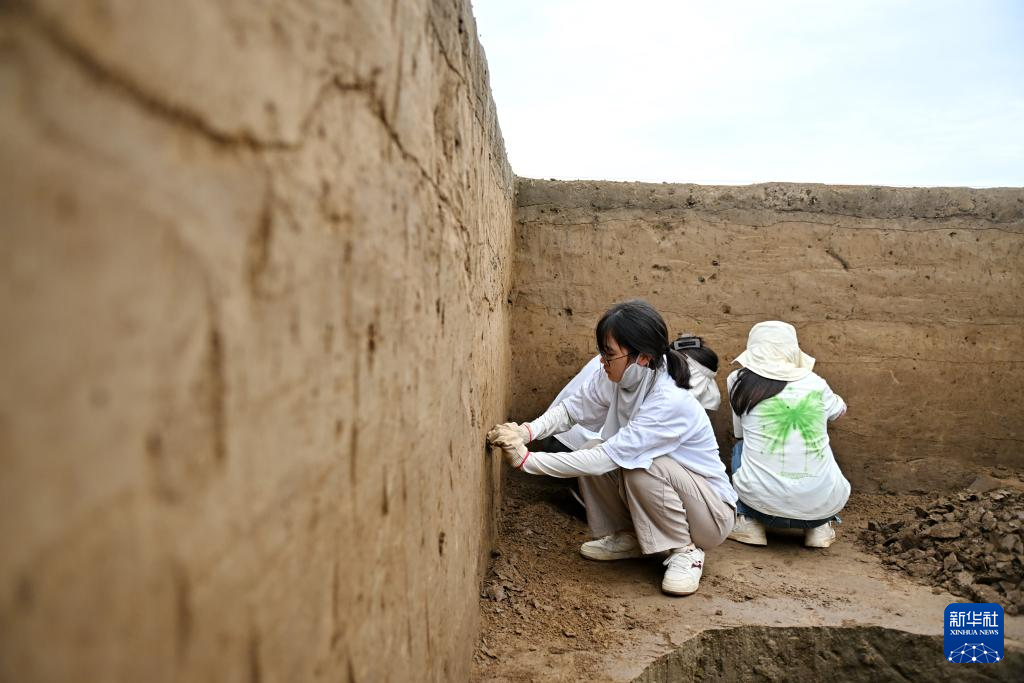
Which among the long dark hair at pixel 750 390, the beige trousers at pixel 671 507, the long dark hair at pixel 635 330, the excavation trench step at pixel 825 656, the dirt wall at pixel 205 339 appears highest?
the dirt wall at pixel 205 339

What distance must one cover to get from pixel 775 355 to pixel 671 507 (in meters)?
1.26

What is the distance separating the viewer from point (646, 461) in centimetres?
295

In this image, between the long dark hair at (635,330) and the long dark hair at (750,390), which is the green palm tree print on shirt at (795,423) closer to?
the long dark hair at (750,390)

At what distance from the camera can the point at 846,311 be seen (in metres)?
4.24

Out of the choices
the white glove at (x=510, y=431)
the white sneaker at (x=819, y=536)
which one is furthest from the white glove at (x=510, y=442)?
the white sneaker at (x=819, y=536)

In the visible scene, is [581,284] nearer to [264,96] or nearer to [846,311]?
[846,311]

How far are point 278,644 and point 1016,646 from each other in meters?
2.90

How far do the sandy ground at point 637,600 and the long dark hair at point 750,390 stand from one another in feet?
2.37

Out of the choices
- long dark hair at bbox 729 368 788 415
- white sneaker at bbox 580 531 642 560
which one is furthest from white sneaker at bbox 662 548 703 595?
long dark hair at bbox 729 368 788 415

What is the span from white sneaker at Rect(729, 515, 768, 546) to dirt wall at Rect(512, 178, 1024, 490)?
809 mm

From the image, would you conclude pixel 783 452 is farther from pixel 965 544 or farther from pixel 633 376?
pixel 633 376

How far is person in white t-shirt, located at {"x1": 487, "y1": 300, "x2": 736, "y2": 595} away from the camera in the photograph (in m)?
2.87

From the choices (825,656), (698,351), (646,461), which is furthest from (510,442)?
(698,351)

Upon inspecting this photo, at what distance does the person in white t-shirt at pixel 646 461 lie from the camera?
9.41ft
